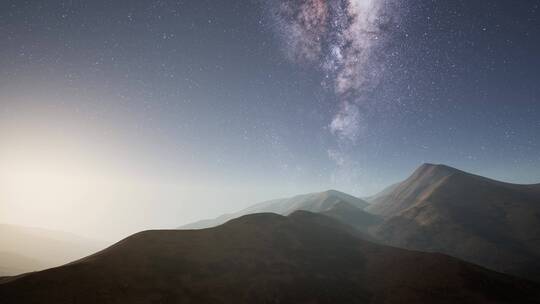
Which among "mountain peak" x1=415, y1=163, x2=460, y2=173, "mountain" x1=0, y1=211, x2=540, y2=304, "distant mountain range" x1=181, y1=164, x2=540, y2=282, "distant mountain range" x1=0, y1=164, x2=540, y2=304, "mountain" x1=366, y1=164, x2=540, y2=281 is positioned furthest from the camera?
"mountain peak" x1=415, y1=163, x2=460, y2=173

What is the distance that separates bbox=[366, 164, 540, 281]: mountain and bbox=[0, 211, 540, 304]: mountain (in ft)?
116

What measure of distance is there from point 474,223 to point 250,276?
90403mm

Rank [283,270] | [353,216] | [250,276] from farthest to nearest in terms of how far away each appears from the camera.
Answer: [353,216] → [283,270] → [250,276]

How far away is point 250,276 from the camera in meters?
36.9

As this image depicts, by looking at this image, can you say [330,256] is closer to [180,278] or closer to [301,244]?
[301,244]

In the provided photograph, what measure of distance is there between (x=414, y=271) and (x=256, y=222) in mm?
32460

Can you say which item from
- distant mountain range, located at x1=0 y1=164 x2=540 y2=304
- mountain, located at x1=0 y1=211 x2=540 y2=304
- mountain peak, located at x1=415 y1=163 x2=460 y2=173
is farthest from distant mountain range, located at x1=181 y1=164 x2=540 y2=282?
mountain, located at x1=0 y1=211 x2=540 y2=304

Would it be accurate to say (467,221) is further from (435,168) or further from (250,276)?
(250,276)

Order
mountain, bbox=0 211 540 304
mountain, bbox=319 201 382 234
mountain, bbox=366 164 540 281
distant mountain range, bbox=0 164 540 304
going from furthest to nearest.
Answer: mountain, bbox=319 201 382 234, mountain, bbox=366 164 540 281, distant mountain range, bbox=0 164 540 304, mountain, bbox=0 211 540 304

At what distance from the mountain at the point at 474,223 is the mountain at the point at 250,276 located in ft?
116

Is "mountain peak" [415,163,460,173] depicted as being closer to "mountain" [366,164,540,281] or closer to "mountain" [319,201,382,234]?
"mountain" [366,164,540,281]

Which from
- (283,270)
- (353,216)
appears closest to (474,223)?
(353,216)

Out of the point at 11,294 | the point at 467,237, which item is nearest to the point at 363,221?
the point at 467,237

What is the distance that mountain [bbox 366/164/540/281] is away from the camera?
6789 cm
